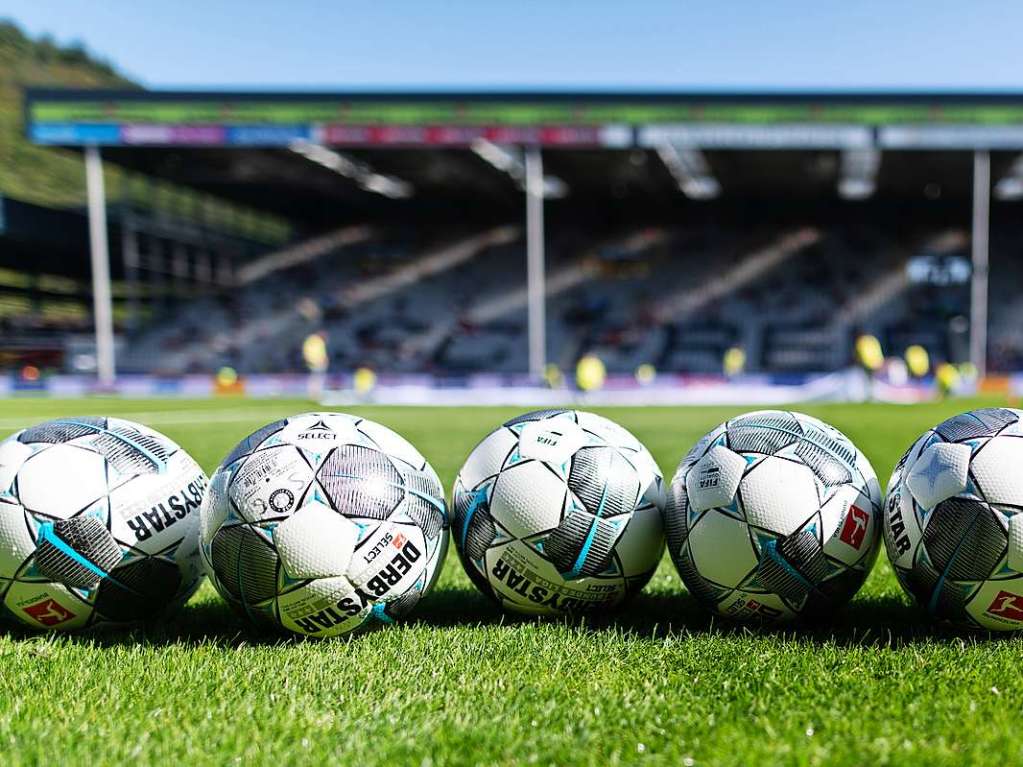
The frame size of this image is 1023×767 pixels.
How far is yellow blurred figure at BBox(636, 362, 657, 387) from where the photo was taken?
30203 millimetres

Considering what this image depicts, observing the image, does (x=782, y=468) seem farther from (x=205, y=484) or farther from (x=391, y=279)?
(x=391, y=279)

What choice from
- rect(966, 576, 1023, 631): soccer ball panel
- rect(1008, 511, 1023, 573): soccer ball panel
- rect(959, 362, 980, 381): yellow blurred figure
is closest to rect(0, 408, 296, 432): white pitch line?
rect(966, 576, 1023, 631): soccer ball panel

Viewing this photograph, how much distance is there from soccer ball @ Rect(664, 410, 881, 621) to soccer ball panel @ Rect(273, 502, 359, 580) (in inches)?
58.4

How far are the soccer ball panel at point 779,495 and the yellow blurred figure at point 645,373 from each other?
26.6m

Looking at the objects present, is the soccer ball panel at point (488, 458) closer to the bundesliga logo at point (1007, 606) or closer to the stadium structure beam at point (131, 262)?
the bundesliga logo at point (1007, 606)

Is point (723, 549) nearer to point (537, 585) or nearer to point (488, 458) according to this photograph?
point (537, 585)

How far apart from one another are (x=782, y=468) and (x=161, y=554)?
9.17 feet

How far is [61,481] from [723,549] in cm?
292

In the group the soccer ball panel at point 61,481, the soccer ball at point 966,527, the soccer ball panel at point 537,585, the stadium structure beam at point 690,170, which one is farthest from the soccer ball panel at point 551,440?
the stadium structure beam at point 690,170

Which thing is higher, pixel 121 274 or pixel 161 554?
pixel 121 274

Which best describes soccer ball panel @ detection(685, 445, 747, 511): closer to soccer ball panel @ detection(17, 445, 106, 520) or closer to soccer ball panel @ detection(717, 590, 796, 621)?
soccer ball panel @ detection(717, 590, 796, 621)

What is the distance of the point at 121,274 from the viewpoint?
5112cm

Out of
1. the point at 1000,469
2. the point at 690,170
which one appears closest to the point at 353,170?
the point at 690,170

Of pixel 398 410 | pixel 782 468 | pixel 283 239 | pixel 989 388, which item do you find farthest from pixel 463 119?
pixel 782 468
